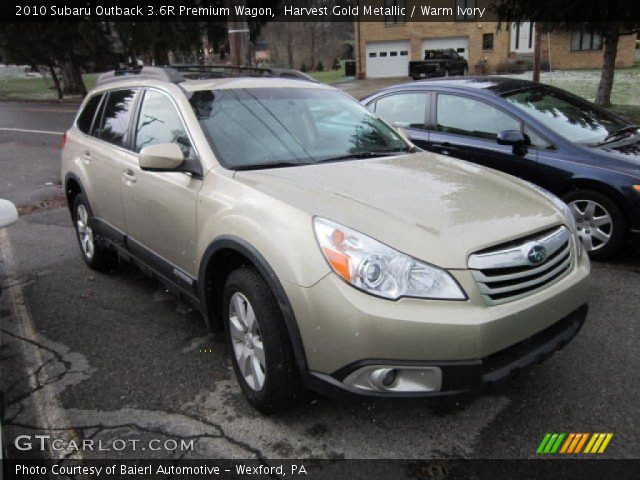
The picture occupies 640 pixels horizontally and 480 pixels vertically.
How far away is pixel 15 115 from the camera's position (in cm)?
2200

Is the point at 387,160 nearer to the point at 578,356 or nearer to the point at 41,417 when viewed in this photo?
the point at 578,356

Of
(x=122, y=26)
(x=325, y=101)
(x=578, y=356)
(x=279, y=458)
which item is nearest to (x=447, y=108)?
(x=325, y=101)

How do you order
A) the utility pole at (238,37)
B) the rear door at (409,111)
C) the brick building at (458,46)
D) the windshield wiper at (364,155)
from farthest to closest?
the brick building at (458,46)
the utility pole at (238,37)
the rear door at (409,111)
the windshield wiper at (364,155)

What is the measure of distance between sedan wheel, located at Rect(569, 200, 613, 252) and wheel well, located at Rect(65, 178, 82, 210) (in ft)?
14.9

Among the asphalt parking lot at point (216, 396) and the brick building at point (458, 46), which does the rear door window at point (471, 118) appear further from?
the brick building at point (458, 46)

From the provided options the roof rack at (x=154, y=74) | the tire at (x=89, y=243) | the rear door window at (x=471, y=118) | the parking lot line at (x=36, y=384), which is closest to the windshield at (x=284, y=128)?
the roof rack at (x=154, y=74)

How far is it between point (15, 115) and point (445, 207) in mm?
24016

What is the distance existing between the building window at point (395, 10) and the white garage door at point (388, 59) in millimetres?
1540

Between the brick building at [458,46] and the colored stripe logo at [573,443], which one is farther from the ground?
the brick building at [458,46]

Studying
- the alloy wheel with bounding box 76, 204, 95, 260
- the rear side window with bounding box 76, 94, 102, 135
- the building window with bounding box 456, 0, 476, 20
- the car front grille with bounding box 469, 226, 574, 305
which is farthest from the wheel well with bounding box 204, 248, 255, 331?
the building window with bounding box 456, 0, 476, 20

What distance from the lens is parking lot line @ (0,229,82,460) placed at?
108 inches

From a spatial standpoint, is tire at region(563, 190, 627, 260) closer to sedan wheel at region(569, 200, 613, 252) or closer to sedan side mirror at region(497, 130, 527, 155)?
sedan wheel at region(569, 200, 613, 252)

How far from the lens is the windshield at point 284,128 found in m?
3.22

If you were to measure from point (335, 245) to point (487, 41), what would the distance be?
4059cm
